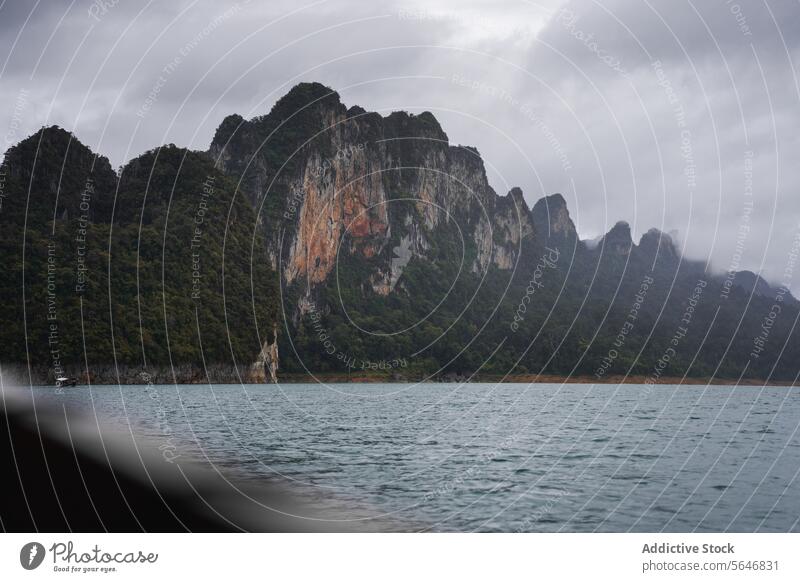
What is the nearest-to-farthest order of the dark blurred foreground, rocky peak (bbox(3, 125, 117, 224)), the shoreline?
the dark blurred foreground, the shoreline, rocky peak (bbox(3, 125, 117, 224))

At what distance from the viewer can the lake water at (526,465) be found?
59.5 feet

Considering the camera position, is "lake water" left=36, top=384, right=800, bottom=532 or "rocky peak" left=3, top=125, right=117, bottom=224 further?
"rocky peak" left=3, top=125, right=117, bottom=224

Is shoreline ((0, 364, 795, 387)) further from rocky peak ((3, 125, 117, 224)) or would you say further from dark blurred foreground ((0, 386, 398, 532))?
dark blurred foreground ((0, 386, 398, 532))

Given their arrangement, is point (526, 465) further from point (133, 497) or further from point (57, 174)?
point (57, 174)

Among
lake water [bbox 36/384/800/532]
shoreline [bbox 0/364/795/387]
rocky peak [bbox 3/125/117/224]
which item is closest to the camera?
lake water [bbox 36/384/800/532]

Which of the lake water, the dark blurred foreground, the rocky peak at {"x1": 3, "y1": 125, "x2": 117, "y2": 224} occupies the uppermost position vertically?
the rocky peak at {"x1": 3, "y1": 125, "x2": 117, "y2": 224}

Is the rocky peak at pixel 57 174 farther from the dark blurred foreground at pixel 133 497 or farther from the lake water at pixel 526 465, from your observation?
the dark blurred foreground at pixel 133 497

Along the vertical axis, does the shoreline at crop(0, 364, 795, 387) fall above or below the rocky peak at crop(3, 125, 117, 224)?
below

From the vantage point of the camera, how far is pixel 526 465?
2730cm

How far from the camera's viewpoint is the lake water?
18.1 m

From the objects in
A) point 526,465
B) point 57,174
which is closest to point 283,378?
point 57,174

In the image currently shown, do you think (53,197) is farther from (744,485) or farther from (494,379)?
(744,485)

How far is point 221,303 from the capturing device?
131 m

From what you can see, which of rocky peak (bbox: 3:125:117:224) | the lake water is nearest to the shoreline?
rocky peak (bbox: 3:125:117:224)
